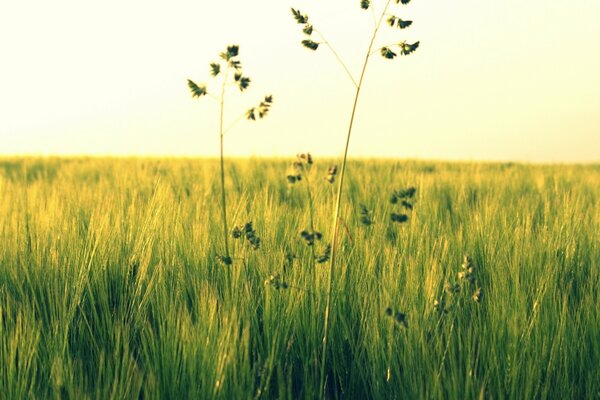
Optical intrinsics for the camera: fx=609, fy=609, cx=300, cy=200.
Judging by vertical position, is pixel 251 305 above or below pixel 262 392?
above

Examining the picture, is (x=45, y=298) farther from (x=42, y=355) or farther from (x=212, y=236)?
(x=212, y=236)

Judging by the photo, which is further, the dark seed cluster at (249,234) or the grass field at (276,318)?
the dark seed cluster at (249,234)

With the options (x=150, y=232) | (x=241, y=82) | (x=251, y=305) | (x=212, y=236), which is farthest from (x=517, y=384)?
(x=150, y=232)

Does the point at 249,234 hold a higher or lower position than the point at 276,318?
higher

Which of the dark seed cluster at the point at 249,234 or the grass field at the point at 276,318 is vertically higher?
the dark seed cluster at the point at 249,234

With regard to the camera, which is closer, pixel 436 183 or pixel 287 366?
pixel 287 366

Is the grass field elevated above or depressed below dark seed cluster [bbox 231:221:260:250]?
below

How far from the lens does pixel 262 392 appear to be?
4.76 ft

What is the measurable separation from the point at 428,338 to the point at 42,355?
1.06 m

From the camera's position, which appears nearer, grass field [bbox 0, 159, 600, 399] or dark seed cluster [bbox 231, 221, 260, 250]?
grass field [bbox 0, 159, 600, 399]

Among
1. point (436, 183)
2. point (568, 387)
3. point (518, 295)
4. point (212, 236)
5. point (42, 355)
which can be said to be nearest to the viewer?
point (568, 387)

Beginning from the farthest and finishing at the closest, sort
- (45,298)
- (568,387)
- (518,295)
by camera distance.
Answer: (45,298) → (518,295) → (568,387)

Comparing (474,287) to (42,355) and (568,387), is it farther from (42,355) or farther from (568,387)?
(42,355)

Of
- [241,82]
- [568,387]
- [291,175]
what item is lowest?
[568,387]
